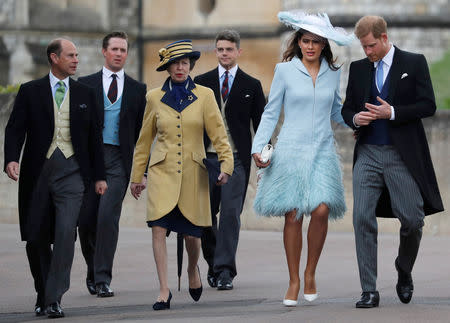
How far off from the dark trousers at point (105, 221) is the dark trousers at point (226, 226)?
0.75 meters

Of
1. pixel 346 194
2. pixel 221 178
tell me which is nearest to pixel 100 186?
pixel 221 178

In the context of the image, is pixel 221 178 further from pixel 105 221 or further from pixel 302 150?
pixel 105 221

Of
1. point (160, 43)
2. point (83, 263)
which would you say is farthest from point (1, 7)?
point (83, 263)

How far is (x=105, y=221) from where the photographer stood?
34.4 ft

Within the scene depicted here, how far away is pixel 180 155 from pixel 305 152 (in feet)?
2.71

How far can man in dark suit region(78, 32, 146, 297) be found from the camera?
10.4 m

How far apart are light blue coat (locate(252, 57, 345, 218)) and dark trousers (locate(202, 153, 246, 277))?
1.33 m

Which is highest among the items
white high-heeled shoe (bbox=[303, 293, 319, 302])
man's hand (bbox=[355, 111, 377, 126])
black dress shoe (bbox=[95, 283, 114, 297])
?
man's hand (bbox=[355, 111, 377, 126])

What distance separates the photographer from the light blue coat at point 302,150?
9.26 meters

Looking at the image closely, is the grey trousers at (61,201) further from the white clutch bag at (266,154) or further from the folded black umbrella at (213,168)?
the white clutch bag at (266,154)

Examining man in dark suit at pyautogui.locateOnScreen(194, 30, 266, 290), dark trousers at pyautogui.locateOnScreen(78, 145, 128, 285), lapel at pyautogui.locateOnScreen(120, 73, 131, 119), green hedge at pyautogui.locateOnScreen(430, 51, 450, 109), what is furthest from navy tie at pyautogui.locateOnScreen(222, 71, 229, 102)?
green hedge at pyautogui.locateOnScreen(430, 51, 450, 109)

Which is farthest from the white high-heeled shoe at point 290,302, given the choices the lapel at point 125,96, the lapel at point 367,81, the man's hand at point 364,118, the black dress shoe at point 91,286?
the lapel at point 125,96

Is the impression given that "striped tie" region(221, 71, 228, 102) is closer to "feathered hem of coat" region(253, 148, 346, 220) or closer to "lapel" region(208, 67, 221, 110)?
"lapel" region(208, 67, 221, 110)

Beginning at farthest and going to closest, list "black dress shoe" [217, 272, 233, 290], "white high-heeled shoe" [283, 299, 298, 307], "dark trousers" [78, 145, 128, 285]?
"black dress shoe" [217, 272, 233, 290] < "dark trousers" [78, 145, 128, 285] < "white high-heeled shoe" [283, 299, 298, 307]
